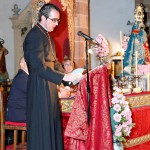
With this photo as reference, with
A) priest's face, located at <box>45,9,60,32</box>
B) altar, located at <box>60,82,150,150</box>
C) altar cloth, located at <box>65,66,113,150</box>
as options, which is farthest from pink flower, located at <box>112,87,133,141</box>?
priest's face, located at <box>45,9,60,32</box>

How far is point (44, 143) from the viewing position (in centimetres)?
306

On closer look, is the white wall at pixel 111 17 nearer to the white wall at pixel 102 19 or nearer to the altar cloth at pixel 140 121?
the white wall at pixel 102 19

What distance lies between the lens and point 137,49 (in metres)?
5.07

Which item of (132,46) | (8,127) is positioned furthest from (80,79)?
(132,46)

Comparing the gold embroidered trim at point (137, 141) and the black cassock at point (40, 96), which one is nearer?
the black cassock at point (40, 96)

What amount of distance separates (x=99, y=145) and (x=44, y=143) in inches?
23.6

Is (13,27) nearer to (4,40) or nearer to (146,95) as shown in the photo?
(4,40)

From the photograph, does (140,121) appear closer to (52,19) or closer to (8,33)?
(52,19)

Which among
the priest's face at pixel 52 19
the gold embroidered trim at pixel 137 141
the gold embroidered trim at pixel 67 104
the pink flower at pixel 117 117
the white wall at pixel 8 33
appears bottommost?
the gold embroidered trim at pixel 137 141

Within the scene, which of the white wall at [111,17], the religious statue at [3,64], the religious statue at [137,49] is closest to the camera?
the religious statue at [137,49]

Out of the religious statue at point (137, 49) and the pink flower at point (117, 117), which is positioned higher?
the religious statue at point (137, 49)

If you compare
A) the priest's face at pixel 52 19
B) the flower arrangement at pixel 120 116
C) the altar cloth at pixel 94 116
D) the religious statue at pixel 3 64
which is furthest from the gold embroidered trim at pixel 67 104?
the religious statue at pixel 3 64

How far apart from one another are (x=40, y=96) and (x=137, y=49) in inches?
94.4

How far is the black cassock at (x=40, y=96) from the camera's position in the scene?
2998mm
